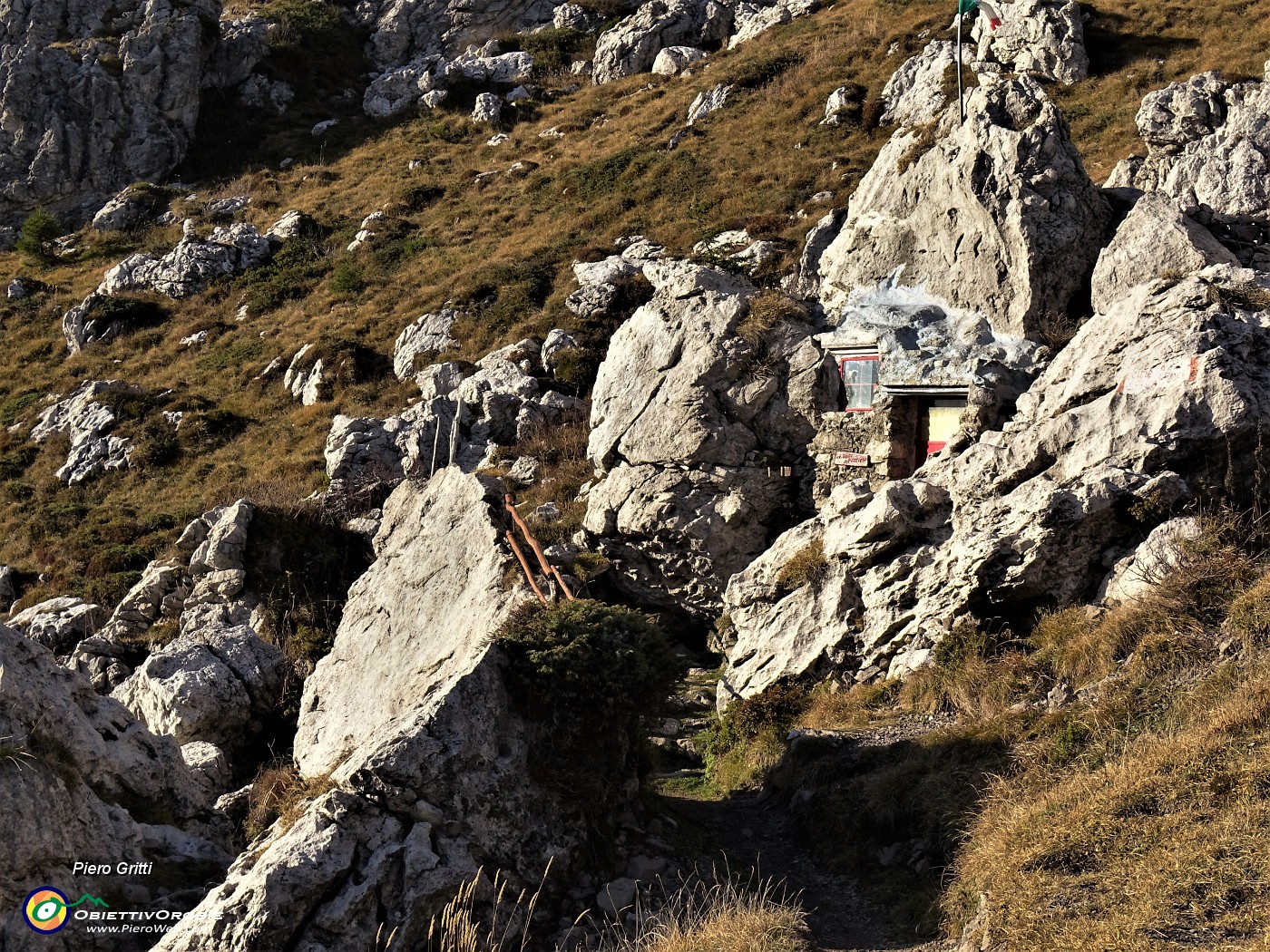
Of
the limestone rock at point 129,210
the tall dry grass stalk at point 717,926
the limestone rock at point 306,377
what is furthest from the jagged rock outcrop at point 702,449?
the limestone rock at point 129,210

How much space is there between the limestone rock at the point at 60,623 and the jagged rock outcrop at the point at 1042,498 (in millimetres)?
15808

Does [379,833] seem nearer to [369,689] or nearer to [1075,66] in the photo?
[369,689]

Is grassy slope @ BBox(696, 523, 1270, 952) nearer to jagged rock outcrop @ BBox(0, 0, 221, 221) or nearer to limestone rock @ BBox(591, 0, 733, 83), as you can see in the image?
limestone rock @ BBox(591, 0, 733, 83)

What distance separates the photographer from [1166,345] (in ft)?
47.3

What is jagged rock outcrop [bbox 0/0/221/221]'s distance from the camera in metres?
58.2

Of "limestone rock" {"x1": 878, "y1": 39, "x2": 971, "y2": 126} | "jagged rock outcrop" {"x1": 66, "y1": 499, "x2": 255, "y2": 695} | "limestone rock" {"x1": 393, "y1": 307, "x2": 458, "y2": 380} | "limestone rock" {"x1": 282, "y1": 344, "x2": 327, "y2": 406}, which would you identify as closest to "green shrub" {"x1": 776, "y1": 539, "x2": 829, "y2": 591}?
"jagged rock outcrop" {"x1": 66, "y1": 499, "x2": 255, "y2": 695}

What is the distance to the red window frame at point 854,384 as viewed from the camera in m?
20.8

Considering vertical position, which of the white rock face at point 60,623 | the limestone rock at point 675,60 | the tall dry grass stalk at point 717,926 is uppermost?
the limestone rock at point 675,60

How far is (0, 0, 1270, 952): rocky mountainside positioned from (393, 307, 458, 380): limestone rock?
163 millimetres

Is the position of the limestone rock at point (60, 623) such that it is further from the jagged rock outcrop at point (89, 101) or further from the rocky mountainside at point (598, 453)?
the jagged rock outcrop at point (89, 101)

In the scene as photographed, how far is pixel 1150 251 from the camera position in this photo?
18.7 metres

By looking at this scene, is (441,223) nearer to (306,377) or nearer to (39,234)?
(306,377)

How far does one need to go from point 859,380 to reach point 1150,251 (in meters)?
6.07

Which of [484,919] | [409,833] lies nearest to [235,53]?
[409,833]
